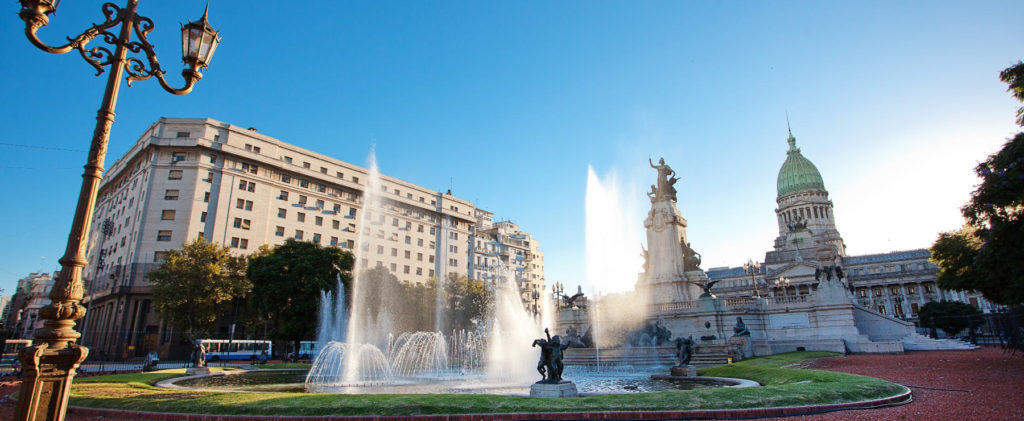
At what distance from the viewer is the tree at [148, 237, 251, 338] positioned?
124 feet

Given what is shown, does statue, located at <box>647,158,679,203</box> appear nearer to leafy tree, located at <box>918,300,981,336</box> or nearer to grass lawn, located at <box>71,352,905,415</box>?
grass lawn, located at <box>71,352,905,415</box>

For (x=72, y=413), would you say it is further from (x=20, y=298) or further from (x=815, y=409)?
(x=20, y=298)

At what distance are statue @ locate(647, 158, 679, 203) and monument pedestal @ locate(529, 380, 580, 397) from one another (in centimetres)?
2778

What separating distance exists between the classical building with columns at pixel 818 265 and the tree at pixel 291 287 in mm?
64608

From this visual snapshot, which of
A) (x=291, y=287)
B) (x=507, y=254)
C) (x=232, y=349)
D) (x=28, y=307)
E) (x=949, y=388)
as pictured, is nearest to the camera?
(x=949, y=388)

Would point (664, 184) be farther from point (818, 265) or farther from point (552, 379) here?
point (818, 265)

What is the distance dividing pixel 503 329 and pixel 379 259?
121 ft

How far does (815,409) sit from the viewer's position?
947cm

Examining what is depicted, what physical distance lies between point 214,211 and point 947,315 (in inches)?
3145

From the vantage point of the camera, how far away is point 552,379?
1276 cm

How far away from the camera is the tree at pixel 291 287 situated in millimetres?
38500

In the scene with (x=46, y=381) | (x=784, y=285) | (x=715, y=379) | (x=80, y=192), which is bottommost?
(x=715, y=379)

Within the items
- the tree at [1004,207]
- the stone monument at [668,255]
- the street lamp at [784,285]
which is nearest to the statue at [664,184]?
the stone monument at [668,255]

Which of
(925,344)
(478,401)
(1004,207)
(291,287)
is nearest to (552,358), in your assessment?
(478,401)
